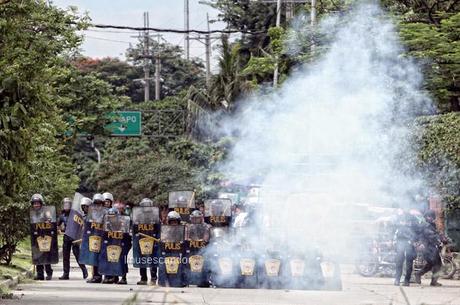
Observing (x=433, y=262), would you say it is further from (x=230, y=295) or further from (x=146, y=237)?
(x=146, y=237)

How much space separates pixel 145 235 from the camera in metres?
22.8

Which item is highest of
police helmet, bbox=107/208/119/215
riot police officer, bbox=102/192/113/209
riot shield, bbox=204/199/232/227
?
riot police officer, bbox=102/192/113/209

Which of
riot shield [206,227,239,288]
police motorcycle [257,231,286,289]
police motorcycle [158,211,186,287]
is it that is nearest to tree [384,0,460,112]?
police motorcycle [257,231,286,289]

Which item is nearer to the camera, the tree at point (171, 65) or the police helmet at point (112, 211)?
the police helmet at point (112, 211)

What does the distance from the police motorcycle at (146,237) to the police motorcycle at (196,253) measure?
3.18 feet

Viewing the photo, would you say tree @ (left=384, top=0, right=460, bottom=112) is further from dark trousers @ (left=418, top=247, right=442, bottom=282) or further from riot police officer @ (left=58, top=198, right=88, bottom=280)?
riot police officer @ (left=58, top=198, right=88, bottom=280)

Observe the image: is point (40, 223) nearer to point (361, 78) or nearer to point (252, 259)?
point (252, 259)

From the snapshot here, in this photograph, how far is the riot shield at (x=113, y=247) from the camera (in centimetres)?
2272

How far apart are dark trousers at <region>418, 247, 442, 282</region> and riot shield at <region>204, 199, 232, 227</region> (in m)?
4.05

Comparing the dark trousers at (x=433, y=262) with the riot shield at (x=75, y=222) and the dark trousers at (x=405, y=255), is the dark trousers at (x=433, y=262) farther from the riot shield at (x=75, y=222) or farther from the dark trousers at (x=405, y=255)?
the riot shield at (x=75, y=222)

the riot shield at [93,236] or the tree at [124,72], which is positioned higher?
the tree at [124,72]

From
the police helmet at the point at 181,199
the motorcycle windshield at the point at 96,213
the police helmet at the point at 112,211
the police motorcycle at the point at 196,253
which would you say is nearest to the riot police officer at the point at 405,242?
the police motorcycle at the point at 196,253

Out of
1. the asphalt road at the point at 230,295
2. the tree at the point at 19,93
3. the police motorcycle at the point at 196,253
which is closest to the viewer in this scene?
the tree at the point at 19,93

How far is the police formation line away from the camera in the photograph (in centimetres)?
2178
